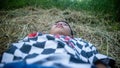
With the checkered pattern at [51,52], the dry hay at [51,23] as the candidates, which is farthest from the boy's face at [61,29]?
the dry hay at [51,23]

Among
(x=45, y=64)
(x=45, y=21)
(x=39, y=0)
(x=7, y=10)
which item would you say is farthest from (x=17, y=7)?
(x=45, y=64)

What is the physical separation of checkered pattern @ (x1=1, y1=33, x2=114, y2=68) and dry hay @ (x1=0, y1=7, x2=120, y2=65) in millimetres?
464

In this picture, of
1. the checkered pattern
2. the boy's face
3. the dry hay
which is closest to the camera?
the checkered pattern

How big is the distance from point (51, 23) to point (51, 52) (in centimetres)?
156

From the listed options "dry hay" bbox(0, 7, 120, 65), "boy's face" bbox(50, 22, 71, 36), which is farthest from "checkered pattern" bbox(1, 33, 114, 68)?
"dry hay" bbox(0, 7, 120, 65)

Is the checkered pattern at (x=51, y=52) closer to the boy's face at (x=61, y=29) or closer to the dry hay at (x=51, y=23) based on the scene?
the boy's face at (x=61, y=29)

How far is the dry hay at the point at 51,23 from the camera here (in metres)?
2.96

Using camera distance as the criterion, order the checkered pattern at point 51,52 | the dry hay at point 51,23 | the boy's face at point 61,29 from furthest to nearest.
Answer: the dry hay at point 51,23
the boy's face at point 61,29
the checkered pattern at point 51,52

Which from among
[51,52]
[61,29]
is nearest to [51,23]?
[61,29]

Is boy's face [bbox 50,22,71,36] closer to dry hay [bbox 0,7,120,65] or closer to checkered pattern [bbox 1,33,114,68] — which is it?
checkered pattern [bbox 1,33,114,68]

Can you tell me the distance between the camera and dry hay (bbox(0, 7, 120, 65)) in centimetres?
296

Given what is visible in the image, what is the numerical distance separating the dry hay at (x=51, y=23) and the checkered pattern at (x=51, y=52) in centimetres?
46

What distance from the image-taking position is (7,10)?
4.31m

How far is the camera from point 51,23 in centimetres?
360
